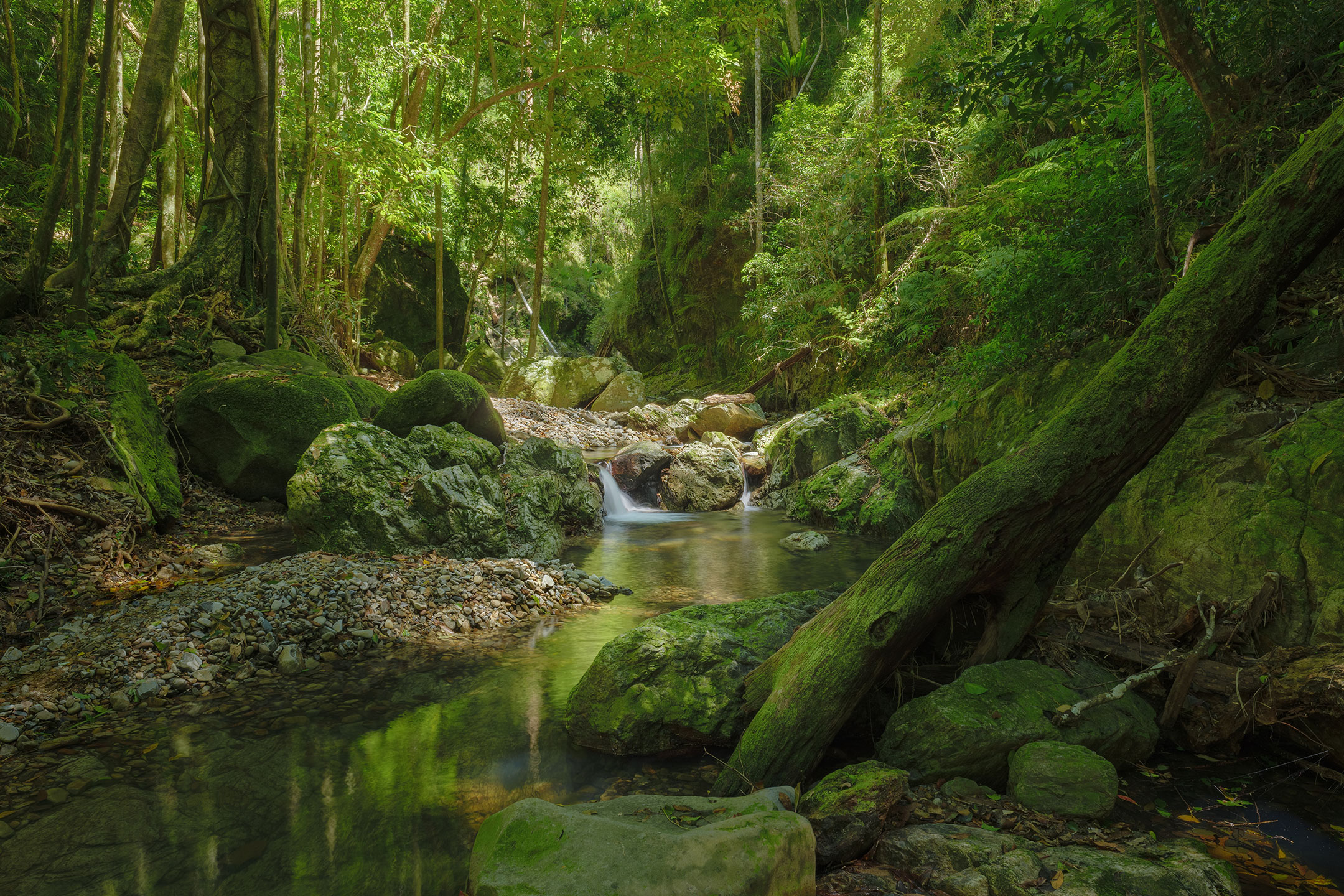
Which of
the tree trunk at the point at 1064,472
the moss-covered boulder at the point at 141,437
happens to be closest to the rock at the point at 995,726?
the tree trunk at the point at 1064,472

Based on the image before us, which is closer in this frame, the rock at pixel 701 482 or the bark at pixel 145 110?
the bark at pixel 145 110

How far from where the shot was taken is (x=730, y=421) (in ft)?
51.7

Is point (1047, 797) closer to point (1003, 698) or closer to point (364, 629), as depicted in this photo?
point (1003, 698)

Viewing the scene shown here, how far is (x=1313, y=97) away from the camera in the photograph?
15.7ft

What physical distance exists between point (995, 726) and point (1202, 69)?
5255 millimetres

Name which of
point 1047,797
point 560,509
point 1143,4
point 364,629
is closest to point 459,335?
point 560,509

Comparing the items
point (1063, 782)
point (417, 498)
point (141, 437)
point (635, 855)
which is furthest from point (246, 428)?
point (1063, 782)

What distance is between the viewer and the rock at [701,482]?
12.4 meters

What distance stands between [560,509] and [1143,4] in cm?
818

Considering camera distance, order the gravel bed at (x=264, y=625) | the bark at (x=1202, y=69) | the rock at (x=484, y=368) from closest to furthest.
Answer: the gravel bed at (x=264, y=625) < the bark at (x=1202, y=69) < the rock at (x=484, y=368)

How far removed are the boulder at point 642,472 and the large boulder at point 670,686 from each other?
809 centimetres

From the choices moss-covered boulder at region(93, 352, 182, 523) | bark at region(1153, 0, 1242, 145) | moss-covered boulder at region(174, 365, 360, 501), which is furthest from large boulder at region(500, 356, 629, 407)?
bark at region(1153, 0, 1242, 145)

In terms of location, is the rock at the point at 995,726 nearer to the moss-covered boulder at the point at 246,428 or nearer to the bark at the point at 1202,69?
the bark at the point at 1202,69

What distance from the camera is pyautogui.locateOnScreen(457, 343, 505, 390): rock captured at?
21077 millimetres
